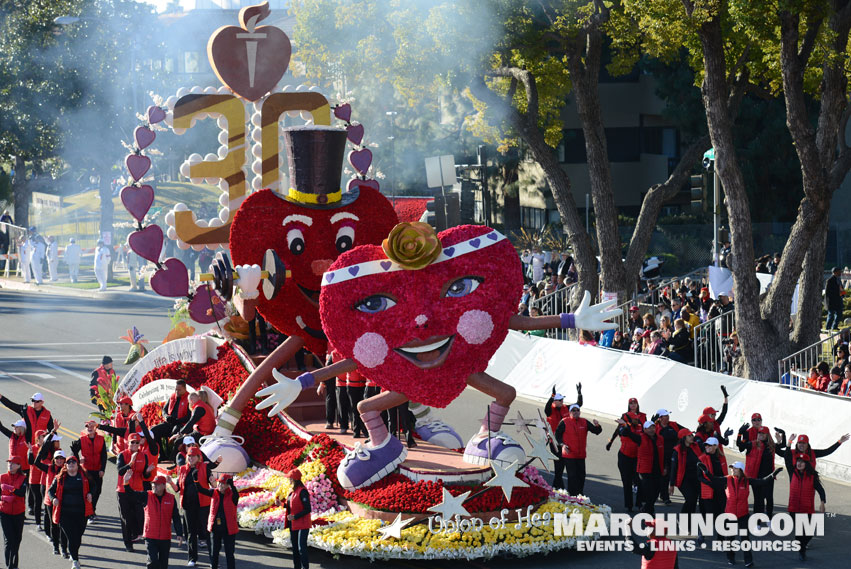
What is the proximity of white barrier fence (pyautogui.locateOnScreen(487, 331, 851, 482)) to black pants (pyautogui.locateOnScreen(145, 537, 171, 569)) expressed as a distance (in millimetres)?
9819

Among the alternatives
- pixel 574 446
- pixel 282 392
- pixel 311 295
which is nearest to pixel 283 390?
pixel 282 392

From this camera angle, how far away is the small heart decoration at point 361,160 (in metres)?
20.0

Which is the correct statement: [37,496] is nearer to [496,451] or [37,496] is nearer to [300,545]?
[300,545]

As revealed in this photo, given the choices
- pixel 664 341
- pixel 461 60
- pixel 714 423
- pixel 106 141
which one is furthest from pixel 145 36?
pixel 714 423

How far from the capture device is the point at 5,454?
68.1ft

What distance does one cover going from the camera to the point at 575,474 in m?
17.5

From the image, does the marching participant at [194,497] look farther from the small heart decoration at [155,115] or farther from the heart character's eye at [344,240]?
the small heart decoration at [155,115]

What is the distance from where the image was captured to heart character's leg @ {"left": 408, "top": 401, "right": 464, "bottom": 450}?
1764cm

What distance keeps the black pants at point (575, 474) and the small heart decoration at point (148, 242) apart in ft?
21.8

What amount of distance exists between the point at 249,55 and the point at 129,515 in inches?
290

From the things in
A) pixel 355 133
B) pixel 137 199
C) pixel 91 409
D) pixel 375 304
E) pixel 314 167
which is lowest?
pixel 91 409

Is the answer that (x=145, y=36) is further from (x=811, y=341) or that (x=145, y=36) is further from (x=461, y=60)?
(x=811, y=341)

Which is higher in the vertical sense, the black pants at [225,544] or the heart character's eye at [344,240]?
the heart character's eye at [344,240]

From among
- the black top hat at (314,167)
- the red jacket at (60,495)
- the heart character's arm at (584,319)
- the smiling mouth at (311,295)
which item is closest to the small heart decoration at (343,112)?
the black top hat at (314,167)
